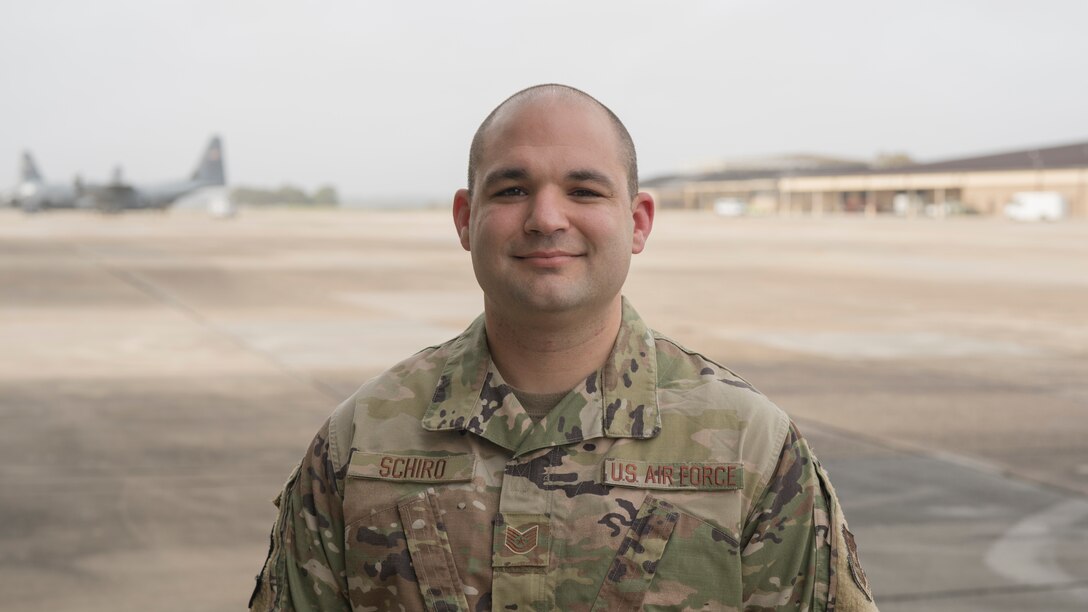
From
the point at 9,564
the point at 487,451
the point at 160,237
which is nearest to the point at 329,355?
the point at 9,564

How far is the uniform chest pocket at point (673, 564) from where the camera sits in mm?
2000

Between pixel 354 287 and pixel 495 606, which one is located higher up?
pixel 495 606

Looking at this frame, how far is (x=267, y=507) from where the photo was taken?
7.71m

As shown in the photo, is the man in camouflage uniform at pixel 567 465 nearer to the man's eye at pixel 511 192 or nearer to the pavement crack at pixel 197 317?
the man's eye at pixel 511 192

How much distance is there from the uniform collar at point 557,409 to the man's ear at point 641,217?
20 cm

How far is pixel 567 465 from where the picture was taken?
2020mm

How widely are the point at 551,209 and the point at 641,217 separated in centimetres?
28

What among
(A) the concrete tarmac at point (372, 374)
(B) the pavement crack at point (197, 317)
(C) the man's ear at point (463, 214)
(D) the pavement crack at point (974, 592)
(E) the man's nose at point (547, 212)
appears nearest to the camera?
(E) the man's nose at point (547, 212)

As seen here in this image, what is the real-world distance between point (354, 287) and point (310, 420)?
15.4 meters

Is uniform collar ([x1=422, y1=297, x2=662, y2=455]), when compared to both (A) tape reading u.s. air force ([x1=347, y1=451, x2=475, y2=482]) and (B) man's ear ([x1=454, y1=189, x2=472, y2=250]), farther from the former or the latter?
(B) man's ear ([x1=454, y1=189, x2=472, y2=250])

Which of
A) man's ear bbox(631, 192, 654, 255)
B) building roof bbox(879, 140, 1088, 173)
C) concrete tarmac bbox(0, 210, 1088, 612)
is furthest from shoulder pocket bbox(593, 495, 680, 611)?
building roof bbox(879, 140, 1088, 173)

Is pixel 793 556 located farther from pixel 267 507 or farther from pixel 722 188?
pixel 722 188

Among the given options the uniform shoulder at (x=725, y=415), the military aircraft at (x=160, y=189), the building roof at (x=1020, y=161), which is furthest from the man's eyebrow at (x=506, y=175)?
the military aircraft at (x=160, y=189)

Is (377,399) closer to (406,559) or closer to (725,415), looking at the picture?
(406,559)
